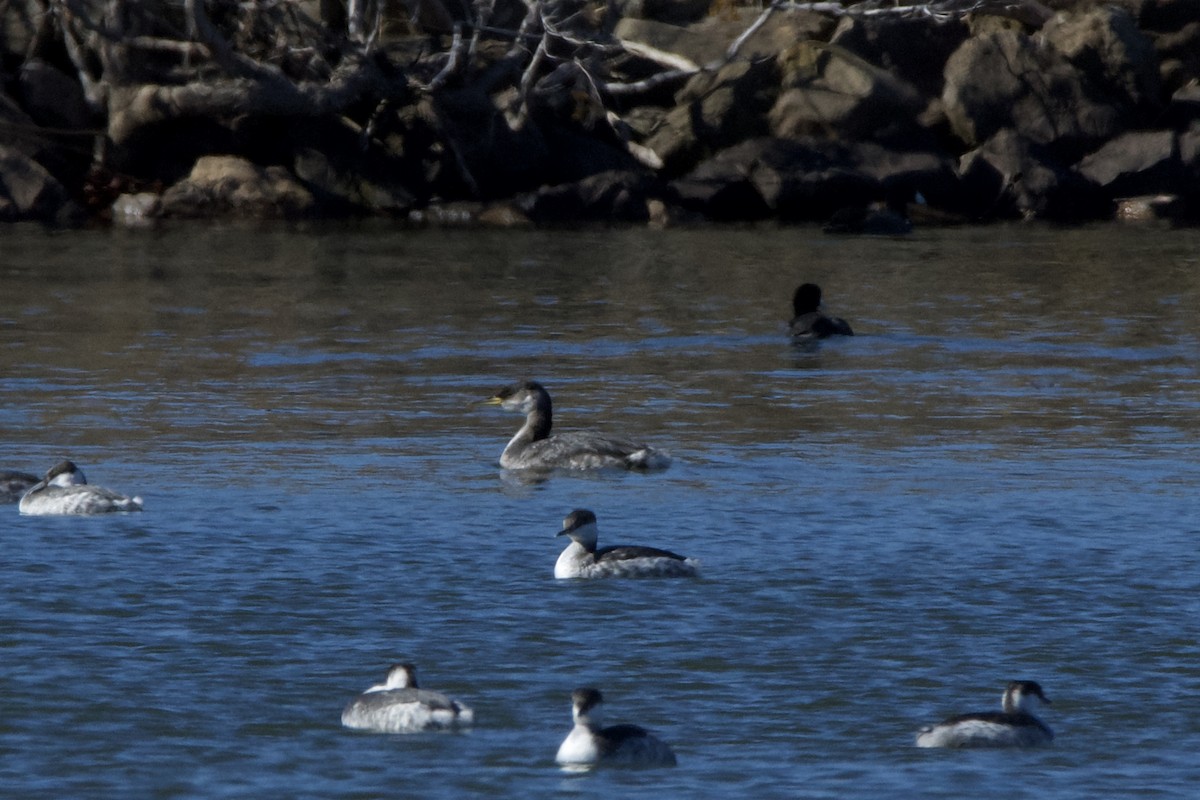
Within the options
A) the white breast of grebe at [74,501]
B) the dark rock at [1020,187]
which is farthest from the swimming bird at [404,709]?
the dark rock at [1020,187]

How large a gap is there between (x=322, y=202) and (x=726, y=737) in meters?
34.9

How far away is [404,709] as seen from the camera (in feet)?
28.6

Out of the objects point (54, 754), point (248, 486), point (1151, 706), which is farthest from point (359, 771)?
point (248, 486)

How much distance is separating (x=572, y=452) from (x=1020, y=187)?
29.0 meters

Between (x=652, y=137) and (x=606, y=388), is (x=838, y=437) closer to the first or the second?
(x=606, y=388)

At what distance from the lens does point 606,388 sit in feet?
66.4

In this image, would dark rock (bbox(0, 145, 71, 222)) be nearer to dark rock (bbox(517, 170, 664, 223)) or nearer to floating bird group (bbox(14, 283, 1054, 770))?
dark rock (bbox(517, 170, 664, 223))

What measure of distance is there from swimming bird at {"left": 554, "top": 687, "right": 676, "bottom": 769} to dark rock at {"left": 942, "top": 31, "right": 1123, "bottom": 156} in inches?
1480

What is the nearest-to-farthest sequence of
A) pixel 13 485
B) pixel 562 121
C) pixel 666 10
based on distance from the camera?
pixel 13 485 < pixel 562 121 < pixel 666 10

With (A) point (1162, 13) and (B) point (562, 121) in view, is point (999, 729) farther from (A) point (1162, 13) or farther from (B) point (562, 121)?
(A) point (1162, 13)

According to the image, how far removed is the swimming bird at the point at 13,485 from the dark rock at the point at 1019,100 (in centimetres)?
3335

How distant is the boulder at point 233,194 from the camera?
41469mm

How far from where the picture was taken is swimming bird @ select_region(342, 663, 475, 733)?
28.7 feet

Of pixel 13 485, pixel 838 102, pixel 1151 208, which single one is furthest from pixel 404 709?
pixel 1151 208
